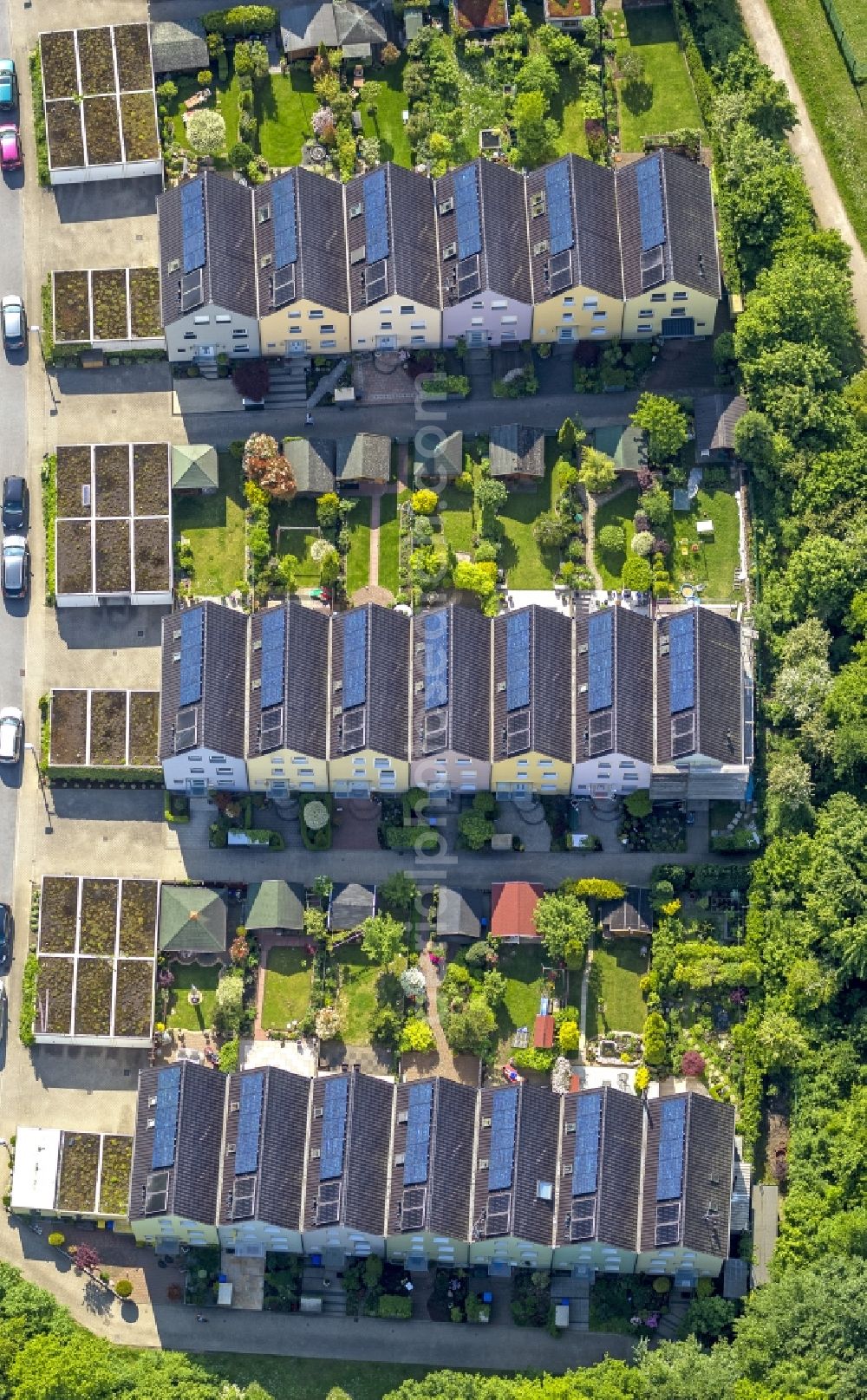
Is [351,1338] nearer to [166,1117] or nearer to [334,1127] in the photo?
[334,1127]

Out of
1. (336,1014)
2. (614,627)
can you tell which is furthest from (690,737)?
(336,1014)

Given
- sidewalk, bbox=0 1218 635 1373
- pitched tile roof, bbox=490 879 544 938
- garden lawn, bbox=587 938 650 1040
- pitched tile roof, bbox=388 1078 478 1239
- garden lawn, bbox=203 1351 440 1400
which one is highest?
pitched tile roof, bbox=490 879 544 938

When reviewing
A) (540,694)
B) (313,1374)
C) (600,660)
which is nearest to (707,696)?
(600,660)

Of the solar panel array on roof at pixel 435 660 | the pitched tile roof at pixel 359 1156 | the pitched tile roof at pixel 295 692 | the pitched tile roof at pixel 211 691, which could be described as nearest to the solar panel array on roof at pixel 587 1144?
the pitched tile roof at pixel 359 1156

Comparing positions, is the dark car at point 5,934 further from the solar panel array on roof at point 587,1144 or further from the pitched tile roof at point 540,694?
the solar panel array on roof at point 587,1144

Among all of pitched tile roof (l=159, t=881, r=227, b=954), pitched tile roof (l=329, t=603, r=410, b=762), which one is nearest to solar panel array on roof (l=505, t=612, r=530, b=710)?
pitched tile roof (l=329, t=603, r=410, b=762)

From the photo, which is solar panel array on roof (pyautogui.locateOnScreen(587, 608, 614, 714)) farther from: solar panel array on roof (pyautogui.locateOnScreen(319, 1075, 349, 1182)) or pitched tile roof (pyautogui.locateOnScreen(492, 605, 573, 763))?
A: solar panel array on roof (pyautogui.locateOnScreen(319, 1075, 349, 1182))

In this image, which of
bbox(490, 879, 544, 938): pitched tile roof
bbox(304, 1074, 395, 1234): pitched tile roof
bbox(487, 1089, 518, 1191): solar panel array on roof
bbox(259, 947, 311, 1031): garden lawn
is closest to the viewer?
bbox(487, 1089, 518, 1191): solar panel array on roof
